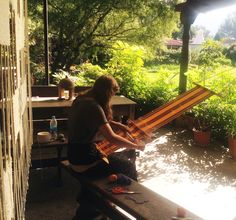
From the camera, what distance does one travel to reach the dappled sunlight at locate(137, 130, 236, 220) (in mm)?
3449

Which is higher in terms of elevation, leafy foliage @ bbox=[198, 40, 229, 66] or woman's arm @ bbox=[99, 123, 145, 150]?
leafy foliage @ bbox=[198, 40, 229, 66]

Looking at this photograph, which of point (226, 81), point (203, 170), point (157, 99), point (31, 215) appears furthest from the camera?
point (157, 99)

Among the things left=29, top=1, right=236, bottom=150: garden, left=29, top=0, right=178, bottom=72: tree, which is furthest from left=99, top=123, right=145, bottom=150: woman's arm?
left=29, top=0, right=178, bottom=72: tree

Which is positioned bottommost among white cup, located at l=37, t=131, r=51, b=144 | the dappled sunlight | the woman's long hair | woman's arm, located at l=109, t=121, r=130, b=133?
the dappled sunlight

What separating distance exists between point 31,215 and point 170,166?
2162 mm

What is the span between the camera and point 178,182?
4.03 m

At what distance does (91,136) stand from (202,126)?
3.31 m

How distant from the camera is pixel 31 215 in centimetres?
312

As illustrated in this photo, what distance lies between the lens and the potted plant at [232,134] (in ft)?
16.0

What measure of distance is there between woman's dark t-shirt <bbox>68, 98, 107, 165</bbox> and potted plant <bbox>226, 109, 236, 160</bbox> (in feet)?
9.10

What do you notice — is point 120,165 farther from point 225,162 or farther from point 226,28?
point 226,28

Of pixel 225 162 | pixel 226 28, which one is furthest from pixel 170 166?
pixel 226 28

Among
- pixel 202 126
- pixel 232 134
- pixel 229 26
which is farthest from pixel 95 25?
pixel 229 26

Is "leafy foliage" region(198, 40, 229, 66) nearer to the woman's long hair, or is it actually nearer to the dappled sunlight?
the dappled sunlight
